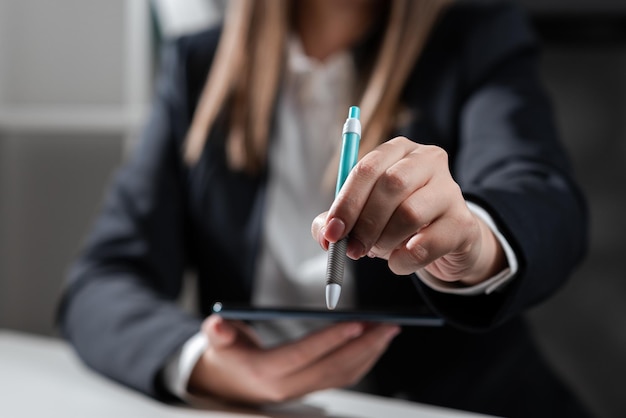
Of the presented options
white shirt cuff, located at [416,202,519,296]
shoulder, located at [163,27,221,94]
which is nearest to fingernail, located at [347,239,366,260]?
white shirt cuff, located at [416,202,519,296]

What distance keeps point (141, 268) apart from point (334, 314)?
1.24ft

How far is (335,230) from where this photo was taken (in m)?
0.34

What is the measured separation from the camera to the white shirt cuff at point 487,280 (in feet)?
1.53

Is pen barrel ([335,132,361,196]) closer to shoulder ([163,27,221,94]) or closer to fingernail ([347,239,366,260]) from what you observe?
fingernail ([347,239,366,260])

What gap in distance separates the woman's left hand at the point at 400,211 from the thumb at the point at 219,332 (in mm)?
206

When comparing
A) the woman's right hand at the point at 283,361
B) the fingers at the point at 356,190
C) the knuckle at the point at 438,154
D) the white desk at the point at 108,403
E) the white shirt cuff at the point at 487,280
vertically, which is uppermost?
the knuckle at the point at 438,154

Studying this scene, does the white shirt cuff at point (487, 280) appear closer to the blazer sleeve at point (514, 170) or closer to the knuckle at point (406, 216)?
the blazer sleeve at point (514, 170)

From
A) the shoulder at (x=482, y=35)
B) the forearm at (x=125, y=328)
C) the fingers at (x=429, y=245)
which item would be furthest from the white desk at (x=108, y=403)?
the shoulder at (x=482, y=35)

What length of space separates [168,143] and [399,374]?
1.21ft

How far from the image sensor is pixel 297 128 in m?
0.84

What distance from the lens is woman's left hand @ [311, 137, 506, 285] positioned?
351 millimetres

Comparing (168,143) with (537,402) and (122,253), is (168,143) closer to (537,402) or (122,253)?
(122,253)

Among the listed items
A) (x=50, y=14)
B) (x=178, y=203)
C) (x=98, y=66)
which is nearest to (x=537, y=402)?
(x=178, y=203)

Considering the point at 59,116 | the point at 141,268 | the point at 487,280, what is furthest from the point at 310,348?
the point at 59,116
